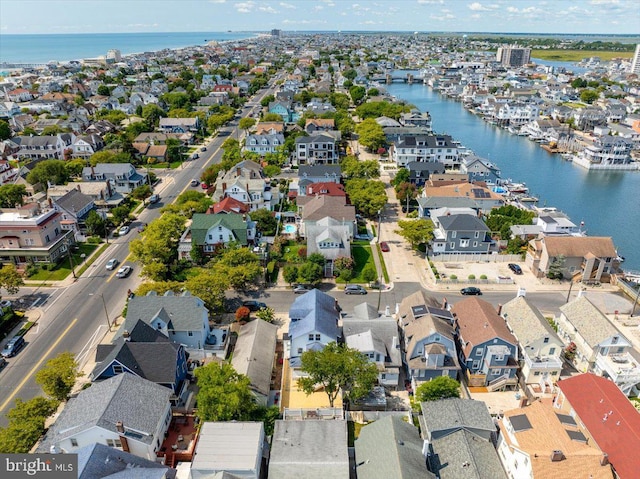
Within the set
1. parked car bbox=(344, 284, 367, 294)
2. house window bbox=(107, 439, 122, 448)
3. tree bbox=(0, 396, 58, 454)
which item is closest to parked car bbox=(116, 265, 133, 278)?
tree bbox=(0, 396, 58, 454)

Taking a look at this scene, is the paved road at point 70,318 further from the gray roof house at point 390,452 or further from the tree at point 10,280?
the gray roof house at point 390,452

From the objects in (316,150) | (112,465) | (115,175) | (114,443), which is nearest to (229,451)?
(112,465)

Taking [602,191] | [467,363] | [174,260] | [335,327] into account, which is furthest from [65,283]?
[602,191]

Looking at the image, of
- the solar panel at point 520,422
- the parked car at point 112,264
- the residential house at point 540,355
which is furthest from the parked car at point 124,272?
the solar panel at point 520,422

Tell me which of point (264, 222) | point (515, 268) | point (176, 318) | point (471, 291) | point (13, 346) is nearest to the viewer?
point (176, 318)

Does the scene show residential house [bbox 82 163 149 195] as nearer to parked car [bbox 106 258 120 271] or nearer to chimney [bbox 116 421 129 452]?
parked car [bbox 106 258 120 271]

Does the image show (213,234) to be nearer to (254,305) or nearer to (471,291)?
(254,305)
